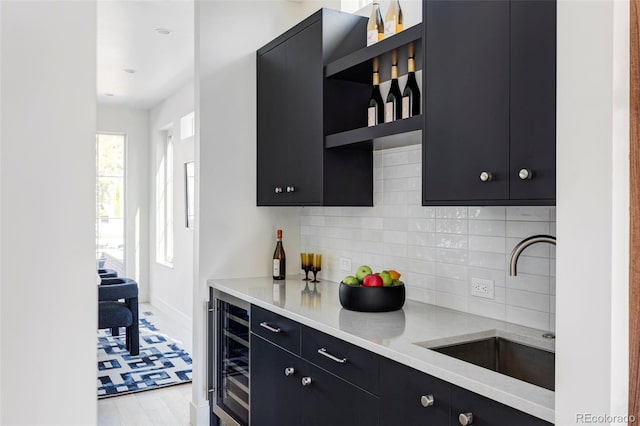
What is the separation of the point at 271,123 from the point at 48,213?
8.55ft

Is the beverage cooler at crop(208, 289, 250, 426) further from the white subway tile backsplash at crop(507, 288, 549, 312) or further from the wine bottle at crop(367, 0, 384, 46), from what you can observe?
the wine bottle at crop(367, 0, 384, 46)

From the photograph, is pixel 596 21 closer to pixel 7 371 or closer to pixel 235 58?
pixel 7 371

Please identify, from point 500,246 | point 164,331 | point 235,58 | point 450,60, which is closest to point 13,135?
point 450,60

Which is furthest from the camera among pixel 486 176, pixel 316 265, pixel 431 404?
pixel 316 265

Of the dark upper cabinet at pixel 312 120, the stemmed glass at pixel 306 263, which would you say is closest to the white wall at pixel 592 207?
the dark upper cabinet at pixel 312 120

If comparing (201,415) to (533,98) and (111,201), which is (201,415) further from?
(111,201)

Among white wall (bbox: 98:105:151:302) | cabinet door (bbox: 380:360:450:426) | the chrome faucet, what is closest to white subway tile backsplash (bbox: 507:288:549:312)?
the chrome faucet

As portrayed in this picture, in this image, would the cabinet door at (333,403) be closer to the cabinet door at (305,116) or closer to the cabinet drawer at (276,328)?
the cabinet drawer at (276,328)

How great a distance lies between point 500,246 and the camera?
203 centimetres

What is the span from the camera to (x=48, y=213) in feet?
1.92

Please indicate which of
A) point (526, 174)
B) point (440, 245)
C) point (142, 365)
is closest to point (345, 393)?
point (440, 245)

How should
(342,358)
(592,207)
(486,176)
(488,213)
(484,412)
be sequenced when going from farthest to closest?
(488,213)
(342,358)
(486,176)
(484,412)
(592,207)

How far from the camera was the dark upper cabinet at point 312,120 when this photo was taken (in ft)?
8.67

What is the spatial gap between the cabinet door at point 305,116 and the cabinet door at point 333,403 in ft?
3.18
